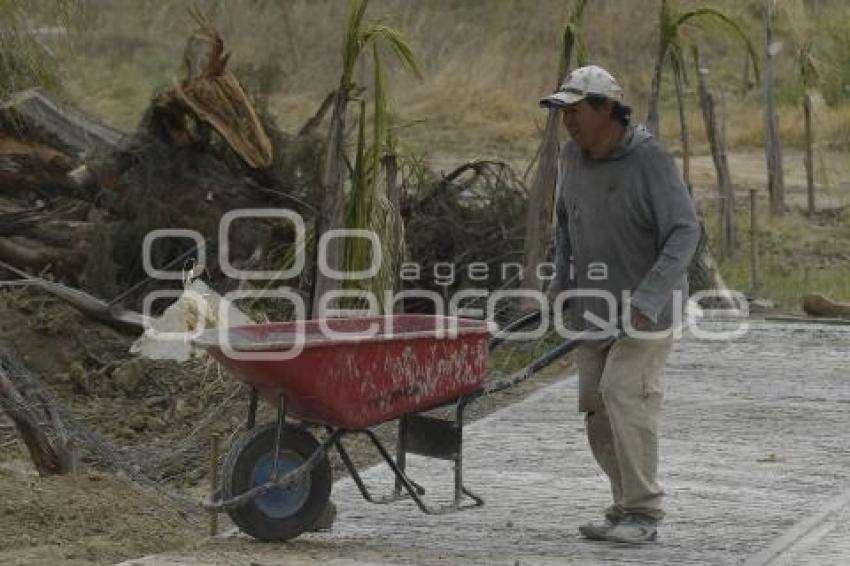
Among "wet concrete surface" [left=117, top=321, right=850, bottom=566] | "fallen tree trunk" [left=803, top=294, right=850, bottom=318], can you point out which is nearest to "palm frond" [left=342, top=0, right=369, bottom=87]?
"wet concrete surface" [left=117, top=321, right=850, bottom=566]

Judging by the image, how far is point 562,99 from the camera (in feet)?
25.5

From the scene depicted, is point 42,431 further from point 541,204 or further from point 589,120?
point 541,204

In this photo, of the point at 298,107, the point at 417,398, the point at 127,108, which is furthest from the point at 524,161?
the point at 417,398

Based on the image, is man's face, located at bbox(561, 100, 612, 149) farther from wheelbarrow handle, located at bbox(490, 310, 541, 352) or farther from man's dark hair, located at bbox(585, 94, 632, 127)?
wheelbarrow handle, located at bbox(490, 310, 541, 352)

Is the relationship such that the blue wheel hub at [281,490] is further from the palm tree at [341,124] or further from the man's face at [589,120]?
the palm tree at [341,124]

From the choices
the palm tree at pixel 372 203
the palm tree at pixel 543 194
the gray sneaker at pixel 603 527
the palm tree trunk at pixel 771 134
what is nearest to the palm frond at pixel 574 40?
the palm tree at pixel 543 194

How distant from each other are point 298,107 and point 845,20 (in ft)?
27.3

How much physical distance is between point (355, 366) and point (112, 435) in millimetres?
3944

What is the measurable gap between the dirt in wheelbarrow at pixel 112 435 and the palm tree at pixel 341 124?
94 cm

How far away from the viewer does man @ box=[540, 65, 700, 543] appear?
7.74 metres

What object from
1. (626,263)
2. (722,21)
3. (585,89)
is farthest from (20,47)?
(722,21)

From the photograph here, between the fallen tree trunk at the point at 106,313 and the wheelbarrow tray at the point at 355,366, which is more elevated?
the fallen tree trunk at the point at 106,313

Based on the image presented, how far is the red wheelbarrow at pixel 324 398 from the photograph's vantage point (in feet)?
24.7

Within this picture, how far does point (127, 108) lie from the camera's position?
31.9 meters
